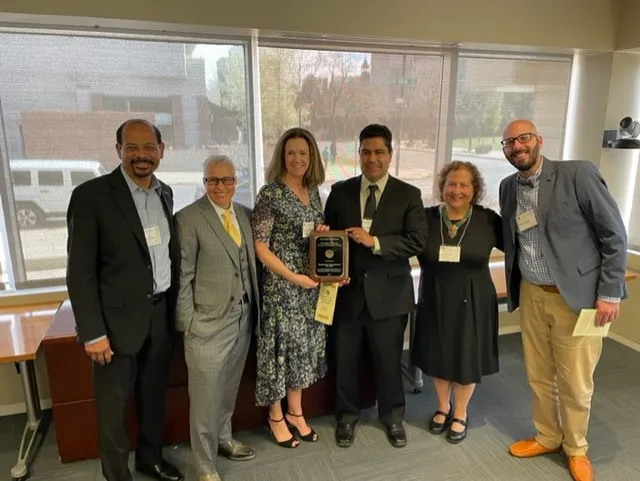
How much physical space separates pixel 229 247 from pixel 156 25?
5.02 ft

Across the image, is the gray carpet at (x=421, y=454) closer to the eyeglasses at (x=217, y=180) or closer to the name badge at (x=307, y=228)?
the name badge at (x=307, y=228)

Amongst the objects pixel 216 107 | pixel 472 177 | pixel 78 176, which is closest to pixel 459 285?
pixel 472 177

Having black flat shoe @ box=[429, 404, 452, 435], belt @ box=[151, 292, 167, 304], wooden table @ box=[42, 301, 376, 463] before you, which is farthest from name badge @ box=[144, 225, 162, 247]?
black flat shoe @ box=[429, 404, 452, 435]

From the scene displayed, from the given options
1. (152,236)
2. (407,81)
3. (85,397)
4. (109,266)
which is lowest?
(85,397)

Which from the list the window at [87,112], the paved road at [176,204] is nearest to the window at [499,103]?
the paved road at [176,204]

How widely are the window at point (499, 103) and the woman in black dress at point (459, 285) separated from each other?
1.46 metres

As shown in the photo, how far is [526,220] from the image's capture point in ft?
7.36

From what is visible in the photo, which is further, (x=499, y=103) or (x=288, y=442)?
(x=499, y=103)

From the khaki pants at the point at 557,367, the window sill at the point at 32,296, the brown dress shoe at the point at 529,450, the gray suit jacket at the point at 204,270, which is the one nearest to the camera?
the gray suit jacket at the point at 204,270

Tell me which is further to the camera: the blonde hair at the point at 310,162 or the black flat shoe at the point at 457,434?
the black flat shoe at the point at 457,434

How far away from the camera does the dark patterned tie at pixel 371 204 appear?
2.33m

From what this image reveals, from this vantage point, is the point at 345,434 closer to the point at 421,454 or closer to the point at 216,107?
the point at 421,454

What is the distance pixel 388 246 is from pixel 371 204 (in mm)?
243

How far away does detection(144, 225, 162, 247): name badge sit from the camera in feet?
6.37
